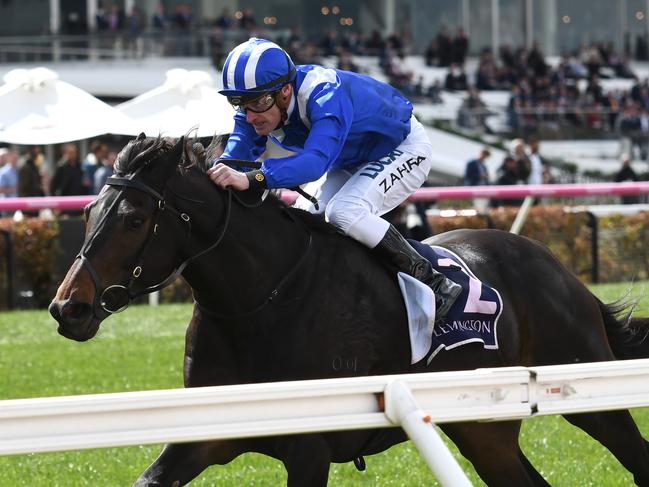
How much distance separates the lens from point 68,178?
576 inches

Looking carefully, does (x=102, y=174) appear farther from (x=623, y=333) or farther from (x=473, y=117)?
(x=473, y=117)

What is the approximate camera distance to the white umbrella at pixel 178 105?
12109 mm

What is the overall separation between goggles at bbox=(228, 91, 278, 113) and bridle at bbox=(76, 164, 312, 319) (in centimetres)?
33

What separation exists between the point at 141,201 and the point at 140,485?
A: 909 millimetres

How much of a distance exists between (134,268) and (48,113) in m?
8.08

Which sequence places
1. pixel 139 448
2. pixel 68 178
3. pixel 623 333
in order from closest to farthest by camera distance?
pixel 623 333, pixel 139 448, pixel 68 178

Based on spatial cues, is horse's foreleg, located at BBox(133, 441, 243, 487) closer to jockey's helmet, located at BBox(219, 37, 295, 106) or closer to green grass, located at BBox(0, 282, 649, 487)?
green grass, located at BBox(0, 282, 649, 487)

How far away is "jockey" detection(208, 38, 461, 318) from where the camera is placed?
13.9 feet

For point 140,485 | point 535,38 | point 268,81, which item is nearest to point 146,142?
point 268,81

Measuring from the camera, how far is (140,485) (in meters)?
3.96

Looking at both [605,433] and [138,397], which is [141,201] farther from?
[605,433]

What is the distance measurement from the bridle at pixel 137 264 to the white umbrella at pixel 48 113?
7.19m

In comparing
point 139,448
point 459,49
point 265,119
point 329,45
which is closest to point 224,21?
point 329,45

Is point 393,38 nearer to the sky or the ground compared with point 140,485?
nearer to the sky
